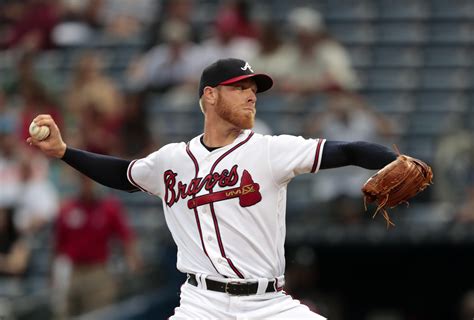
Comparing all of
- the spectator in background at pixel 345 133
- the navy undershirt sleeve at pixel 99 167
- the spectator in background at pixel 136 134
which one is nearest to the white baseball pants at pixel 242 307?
the navy undershirt sleeve at pixel 99 167

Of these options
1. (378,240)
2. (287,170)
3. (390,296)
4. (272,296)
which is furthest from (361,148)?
(390,296)

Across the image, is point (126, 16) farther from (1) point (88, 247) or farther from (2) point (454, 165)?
(2) point (454, 165)

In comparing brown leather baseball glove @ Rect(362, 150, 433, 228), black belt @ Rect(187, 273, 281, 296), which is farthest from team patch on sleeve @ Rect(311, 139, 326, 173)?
black belt @ Rect(187, 273, 281, 296)

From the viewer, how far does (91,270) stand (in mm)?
9219

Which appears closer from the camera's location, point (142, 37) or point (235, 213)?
point (235, 213)

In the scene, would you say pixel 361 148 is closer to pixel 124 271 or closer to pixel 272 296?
pixel 272 296

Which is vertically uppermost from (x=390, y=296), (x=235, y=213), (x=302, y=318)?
(x=235, y=213)

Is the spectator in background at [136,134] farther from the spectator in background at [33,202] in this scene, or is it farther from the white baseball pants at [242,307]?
the white baseball pants at [242,307]

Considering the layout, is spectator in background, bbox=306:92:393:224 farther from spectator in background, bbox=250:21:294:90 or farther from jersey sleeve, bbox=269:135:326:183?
jersey sleeve, bbox=269:135:326:183

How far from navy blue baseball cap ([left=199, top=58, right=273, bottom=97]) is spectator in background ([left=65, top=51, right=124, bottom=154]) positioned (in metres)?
5.51

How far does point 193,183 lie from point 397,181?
0.89 metres

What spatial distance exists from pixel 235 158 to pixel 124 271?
14.7 ft

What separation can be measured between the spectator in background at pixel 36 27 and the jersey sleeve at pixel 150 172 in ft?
25.4

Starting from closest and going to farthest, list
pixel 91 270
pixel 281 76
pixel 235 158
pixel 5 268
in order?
pixel 235 158 → pixel 91 270 → pixel 5 268 → pixel 281 76
